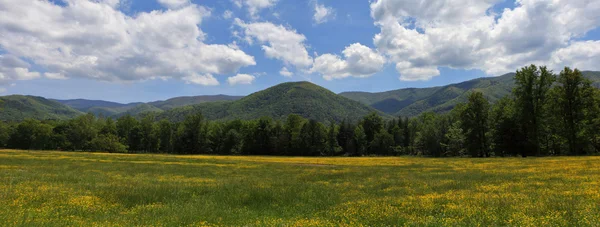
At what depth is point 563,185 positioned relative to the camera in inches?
657

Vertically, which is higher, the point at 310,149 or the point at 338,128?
the point at 338,128

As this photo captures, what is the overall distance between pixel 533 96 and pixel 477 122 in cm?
1457

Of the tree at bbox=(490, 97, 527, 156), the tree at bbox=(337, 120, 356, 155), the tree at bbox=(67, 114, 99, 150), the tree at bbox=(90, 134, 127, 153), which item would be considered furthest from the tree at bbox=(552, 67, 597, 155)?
the tree at bbox=(67, 114, 99, 150)

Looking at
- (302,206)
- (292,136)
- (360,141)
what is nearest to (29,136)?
(292,136)

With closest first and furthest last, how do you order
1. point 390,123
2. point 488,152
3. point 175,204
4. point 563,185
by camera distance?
1. point 175,204
2. point 563,185
3. point 488,152
4. point 390,123

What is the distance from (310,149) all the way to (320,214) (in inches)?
3863

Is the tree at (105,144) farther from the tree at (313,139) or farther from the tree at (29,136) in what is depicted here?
the tree at (313,139)

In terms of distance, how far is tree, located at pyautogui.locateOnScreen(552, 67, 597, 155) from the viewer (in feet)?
171

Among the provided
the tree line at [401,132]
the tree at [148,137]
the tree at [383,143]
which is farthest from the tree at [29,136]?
the tree at [383,143]

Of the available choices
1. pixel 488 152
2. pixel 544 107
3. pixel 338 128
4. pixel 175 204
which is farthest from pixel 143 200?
pixel 338 128

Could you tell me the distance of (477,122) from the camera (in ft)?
227

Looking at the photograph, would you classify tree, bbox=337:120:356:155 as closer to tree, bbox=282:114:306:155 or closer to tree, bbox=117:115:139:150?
tree, bbox=282:114:306:155

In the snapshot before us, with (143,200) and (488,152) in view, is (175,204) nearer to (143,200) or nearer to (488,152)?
(143,200)

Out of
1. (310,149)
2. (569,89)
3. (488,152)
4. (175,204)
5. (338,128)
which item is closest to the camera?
(175,204)
